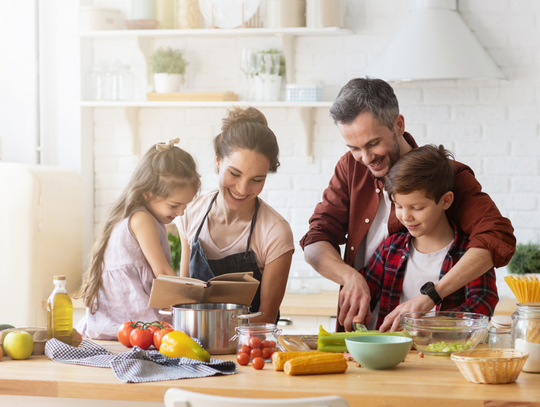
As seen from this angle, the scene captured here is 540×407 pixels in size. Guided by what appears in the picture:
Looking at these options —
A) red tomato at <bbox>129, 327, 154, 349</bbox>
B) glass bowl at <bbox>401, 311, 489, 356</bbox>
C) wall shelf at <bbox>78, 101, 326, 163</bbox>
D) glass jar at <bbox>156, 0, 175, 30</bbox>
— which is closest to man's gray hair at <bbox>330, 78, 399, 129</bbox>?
glass bowl at <bbox>401, 311, 489, 356</bbox>

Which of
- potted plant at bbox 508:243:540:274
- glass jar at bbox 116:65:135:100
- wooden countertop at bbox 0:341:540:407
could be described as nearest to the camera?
wooden countertop at bbox 0:341:540:407

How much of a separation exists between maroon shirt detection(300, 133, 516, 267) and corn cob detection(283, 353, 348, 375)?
680mm

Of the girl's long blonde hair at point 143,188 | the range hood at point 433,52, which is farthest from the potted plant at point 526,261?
the girl's long blonde hair at point 143,188

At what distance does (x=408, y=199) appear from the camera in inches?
78.0

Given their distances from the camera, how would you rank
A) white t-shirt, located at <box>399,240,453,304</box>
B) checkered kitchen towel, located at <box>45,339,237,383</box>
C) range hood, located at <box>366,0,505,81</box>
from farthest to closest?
1. range hood, located at <box>366,0,505,81</box>
2. white t-shirt, located at <box>399,240,453,304</box>
3. checkered kitchen towel, located at <box>45,339,237,383</box>

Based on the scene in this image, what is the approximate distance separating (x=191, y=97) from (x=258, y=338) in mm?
2159

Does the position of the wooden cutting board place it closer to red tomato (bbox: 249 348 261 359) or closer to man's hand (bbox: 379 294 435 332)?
man's hand (bbox: 379 294 435 332)

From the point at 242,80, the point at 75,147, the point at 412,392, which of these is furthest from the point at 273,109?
the point at 412,392

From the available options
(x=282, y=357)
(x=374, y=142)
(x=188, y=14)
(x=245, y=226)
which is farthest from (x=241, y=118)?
(x=188, y=14)

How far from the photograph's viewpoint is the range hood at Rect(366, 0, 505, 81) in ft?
10.3

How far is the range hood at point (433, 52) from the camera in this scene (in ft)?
10.3

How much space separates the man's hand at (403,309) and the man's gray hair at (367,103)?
0.55 metres

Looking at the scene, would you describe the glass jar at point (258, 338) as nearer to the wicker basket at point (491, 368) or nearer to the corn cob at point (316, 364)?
the corn cob at point (316, 364)

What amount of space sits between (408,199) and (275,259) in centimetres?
48
